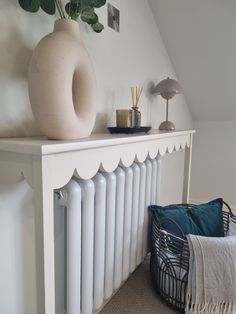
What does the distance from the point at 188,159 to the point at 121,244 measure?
1.01 m

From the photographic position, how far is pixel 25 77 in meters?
0.90

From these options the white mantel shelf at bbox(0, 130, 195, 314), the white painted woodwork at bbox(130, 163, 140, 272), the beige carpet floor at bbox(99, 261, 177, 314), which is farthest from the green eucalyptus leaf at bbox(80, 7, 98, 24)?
the beige carpet floor at bbox(99, 261, 177, 314)

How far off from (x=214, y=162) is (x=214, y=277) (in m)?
1.88

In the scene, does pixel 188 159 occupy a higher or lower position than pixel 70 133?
lower

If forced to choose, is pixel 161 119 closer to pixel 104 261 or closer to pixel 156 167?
pixel 156 167

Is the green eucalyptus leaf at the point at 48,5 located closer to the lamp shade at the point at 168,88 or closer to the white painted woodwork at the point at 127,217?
the white painted woodwork at the point at 127,217

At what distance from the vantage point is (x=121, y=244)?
132 centimetres

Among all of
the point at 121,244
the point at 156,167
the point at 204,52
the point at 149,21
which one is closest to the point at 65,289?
the point at 121,244

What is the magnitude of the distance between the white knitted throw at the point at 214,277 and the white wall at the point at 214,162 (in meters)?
1.75

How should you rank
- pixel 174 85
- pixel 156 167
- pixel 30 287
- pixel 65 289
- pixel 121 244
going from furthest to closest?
1. pixel 174 85
2. pixel 156 167
3. pixel 121 244
4. pixel 65 289
5. pixel 30 287

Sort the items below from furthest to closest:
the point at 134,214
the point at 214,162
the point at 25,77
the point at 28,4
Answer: the point at 214,162 < the point at 134,214 < the point at 25,77 < the point at 28,4

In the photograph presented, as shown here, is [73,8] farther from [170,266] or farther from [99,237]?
[170,266]

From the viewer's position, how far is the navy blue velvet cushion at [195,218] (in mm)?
1533

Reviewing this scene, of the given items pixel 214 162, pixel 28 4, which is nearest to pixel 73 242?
pixel 28 4
